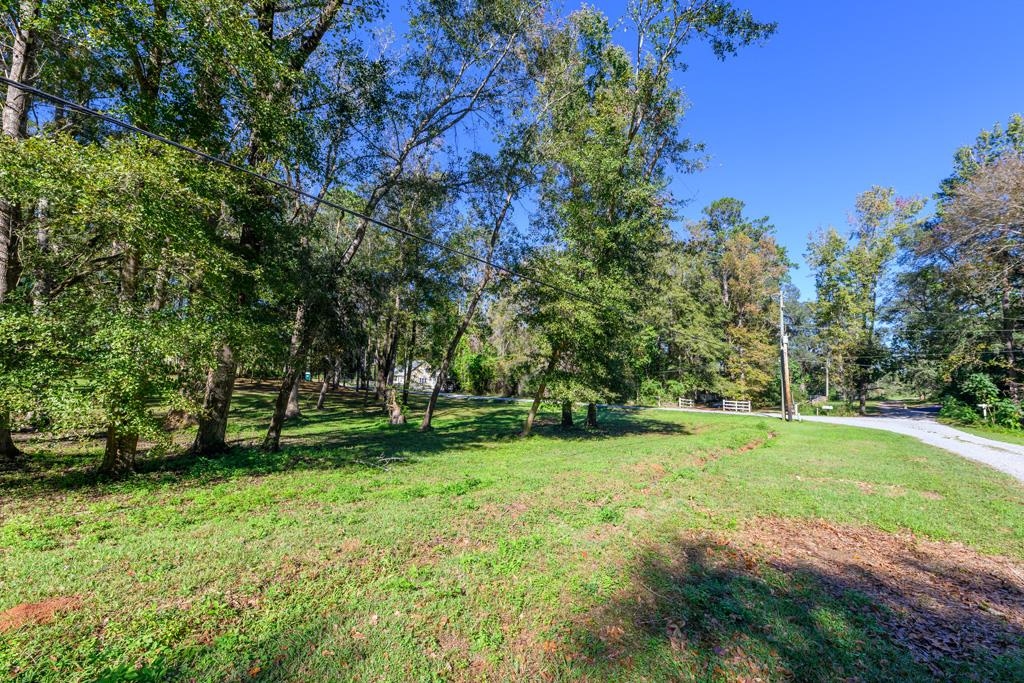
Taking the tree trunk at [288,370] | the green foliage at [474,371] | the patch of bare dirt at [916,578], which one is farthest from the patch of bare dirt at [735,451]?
the green foliage at [474,371]

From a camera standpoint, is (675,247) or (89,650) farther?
(675,247)

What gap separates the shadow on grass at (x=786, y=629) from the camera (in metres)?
3.02

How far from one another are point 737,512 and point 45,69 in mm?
14562

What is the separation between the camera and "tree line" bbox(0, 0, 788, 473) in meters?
5.95

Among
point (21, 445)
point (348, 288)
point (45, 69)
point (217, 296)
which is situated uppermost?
point (45, 69)

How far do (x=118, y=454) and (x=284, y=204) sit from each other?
5.61 m

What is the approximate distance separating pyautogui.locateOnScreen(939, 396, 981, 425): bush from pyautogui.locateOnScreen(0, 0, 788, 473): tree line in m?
16.9

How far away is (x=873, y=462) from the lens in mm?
10523

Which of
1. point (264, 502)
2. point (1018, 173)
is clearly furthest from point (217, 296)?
point (1018, 173)

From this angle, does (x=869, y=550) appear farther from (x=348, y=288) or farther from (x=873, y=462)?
(x=348, y=288)

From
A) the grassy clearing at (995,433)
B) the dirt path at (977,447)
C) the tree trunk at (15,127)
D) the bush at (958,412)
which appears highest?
the tree trunk at (15,127)

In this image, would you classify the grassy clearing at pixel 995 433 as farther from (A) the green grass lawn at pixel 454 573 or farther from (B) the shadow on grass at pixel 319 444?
(B) the shadow on grass at pixel 319 444

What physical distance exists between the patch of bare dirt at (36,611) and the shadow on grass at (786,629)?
3901mm

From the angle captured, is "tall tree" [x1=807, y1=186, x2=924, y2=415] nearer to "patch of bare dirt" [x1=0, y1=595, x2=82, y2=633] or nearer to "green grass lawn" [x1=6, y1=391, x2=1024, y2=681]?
"green grass lawn" [x1=6, y1=391, x2=1024, y2=681]
